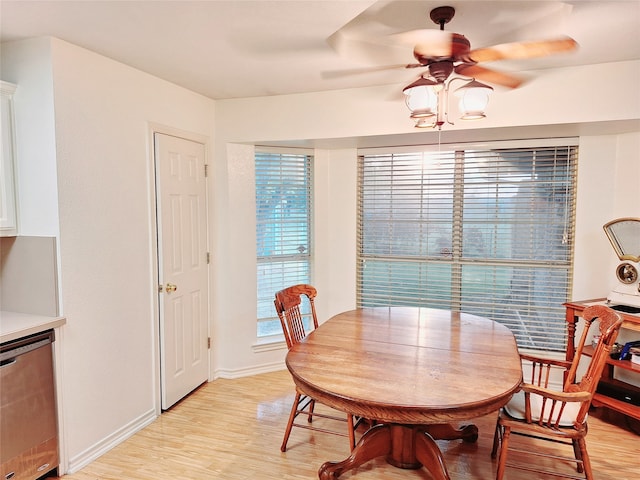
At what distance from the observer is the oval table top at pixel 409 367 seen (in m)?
1.56

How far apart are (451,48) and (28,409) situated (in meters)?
2.66

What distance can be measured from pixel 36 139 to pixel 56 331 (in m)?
1.06

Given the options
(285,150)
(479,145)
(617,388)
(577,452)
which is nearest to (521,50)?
(479,145)

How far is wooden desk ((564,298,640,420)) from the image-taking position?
2.54 m

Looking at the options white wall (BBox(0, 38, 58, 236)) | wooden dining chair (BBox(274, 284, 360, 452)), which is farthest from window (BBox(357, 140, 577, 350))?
white wall (BBox(0, 38, 58, 236))

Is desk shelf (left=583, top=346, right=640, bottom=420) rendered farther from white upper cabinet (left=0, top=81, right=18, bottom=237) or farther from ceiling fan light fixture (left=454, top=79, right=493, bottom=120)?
white upper cabinet (left=0, top=81, right=18, bottom=237)

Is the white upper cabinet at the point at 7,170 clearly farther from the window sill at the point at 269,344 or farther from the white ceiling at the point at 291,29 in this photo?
the window sill at the point at 269,344

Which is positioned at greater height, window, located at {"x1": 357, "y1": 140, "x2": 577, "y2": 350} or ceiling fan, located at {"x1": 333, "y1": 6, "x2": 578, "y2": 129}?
ceiling fan, located at {"x1": 333, "y1": 6, "x2": 578, "y2": 129}

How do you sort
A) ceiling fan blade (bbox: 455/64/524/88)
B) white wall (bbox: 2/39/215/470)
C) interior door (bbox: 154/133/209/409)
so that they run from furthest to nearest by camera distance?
interior door (bbox: 154/133/209/409), white wall (bbox: 2/39/215/470), ceiling fan blade (bbox: 455/64/524/88)

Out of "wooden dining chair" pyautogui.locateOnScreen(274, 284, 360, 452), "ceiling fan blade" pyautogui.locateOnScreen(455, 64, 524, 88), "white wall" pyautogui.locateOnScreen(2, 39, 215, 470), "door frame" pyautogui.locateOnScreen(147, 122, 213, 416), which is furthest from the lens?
"door frame" pyautogui.locateOnScreen(147, 122, 213, 416)

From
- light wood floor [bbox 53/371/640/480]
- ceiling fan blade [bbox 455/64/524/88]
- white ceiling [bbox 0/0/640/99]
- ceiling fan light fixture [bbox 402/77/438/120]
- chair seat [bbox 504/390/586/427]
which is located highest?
white ceiling [bbox 0/0/640/99]

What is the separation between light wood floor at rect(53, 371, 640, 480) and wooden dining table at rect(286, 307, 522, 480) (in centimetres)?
17

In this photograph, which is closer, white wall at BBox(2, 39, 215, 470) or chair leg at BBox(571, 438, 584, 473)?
chair leg at BBox(571, 438, 584, 473)

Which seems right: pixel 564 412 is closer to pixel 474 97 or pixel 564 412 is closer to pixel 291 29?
pixel 474 97
